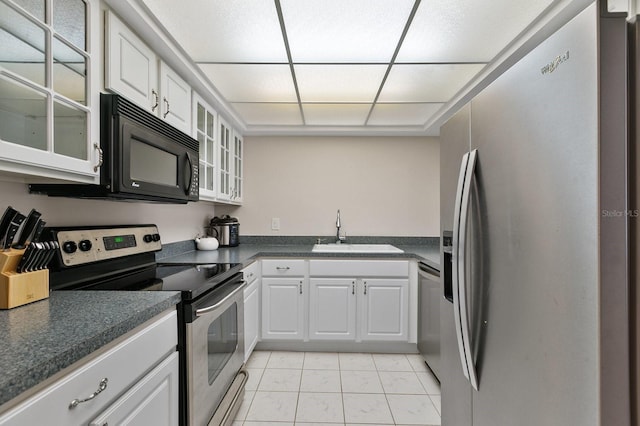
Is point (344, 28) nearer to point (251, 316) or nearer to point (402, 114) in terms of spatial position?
point (402, 114)

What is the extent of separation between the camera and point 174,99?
1756 mm

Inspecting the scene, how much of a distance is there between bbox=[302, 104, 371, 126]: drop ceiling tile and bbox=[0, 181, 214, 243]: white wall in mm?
1339

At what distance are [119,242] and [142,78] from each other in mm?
816

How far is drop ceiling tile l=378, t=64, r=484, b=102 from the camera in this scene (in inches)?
76.1

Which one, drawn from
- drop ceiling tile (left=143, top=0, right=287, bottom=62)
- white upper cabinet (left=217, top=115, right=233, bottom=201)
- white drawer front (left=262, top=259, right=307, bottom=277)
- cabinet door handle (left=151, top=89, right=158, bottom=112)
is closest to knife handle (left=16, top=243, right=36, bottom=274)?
cabinet door handle (left=151, top=89, right=158, bottom=112)

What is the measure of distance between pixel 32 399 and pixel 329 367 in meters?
2.04

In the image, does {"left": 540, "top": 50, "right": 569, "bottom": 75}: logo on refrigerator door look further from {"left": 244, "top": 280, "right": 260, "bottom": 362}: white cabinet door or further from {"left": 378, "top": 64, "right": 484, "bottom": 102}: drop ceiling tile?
{"left": 244, "top": 280, "right": 260, "bottom": 362}: white cabinet door

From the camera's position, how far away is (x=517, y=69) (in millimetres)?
837

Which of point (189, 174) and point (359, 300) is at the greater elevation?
point (189, 174)

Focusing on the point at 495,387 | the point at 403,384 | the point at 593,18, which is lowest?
the point at 403,384

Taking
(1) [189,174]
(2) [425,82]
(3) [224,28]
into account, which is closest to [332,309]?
(1) [189,174]

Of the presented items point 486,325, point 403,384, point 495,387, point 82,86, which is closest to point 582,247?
point 486,325

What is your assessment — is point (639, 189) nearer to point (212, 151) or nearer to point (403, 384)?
point (403, 384)

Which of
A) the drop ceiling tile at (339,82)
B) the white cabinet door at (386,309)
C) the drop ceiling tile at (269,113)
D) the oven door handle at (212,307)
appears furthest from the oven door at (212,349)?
the drop ceiling tile at (269,113)
